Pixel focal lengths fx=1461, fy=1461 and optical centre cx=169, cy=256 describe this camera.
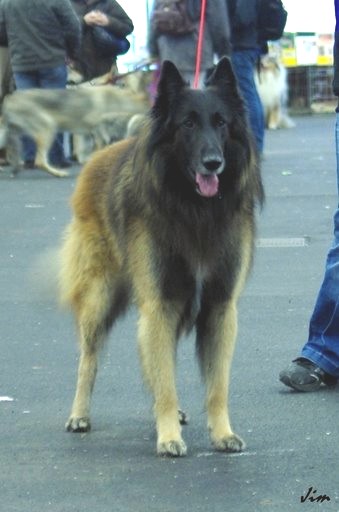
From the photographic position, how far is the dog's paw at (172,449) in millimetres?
5301

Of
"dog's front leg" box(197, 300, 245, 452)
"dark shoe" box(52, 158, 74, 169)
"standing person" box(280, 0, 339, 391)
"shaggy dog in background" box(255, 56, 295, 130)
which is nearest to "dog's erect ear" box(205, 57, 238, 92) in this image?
"dog's front leg" box(197, 300, 245, 452)

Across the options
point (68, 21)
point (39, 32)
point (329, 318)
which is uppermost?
point (329, 318)

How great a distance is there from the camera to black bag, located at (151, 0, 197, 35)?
1391 centimetres

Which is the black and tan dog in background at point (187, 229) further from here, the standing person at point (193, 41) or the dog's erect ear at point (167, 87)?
the standing person at point (193, 41)

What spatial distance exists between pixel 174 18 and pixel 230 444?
9048 millimetres

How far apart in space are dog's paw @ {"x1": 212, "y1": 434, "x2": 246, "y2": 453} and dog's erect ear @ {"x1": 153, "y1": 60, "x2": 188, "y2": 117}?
3.99ft

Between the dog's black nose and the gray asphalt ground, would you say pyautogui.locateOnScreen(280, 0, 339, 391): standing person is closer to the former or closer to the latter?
the gray asphalt ground

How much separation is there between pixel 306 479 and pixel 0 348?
9.57 feet

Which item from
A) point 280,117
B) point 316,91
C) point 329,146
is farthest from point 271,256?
point 316,91

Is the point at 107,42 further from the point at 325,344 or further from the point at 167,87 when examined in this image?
the point at 167,87

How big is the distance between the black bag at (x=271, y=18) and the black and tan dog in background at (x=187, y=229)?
8.30m

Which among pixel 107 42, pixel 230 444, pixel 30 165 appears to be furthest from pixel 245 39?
pixel 230 444

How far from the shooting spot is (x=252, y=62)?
13984 mm

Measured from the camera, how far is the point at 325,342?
6.48 meters
